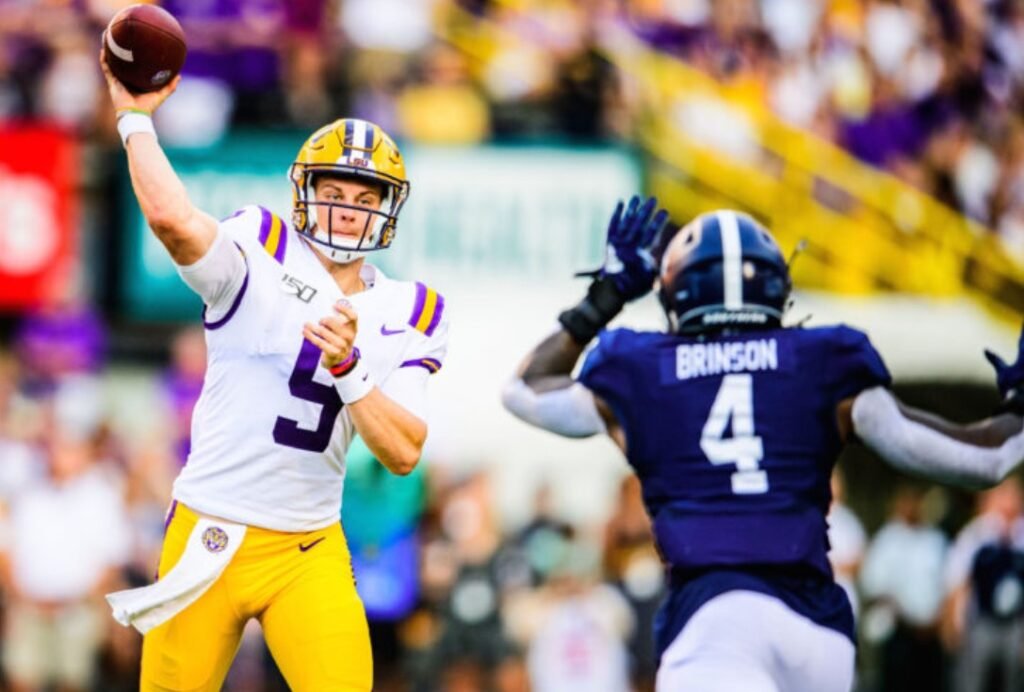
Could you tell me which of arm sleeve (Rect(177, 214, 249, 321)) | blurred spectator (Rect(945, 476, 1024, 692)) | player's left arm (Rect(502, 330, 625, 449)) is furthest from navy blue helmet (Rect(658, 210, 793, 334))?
blurred spectator (Rect(945, 476, 1024, 692))

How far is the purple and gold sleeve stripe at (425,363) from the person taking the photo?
5.03 metres

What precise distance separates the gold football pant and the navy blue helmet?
3.90 feet

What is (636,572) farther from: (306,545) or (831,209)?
(306,545)

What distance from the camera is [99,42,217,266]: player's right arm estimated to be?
14.8 ft

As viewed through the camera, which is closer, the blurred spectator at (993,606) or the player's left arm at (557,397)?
the player's left arm at (557,397)

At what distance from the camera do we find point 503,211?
1218cm

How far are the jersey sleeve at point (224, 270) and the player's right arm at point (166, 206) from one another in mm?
32

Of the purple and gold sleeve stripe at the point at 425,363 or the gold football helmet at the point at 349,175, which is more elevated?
the gold football helmet at the point at 349,175

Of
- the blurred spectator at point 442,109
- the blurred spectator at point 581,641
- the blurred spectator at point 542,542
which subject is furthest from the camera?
the blurred spectator at point 442,109

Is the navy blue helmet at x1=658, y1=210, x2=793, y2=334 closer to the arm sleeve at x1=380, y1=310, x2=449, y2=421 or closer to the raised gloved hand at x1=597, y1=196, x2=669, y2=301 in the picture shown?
the raised gloved hand at x1=597, y1=196, x2=669, y2=301

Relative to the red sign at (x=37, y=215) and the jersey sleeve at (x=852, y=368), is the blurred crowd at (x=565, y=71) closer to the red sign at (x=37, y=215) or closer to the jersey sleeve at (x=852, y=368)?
the red sign at (x=37, y=215)

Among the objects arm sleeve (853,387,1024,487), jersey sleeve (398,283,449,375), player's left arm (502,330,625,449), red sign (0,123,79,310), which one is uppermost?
red sign (0,123,79,310)

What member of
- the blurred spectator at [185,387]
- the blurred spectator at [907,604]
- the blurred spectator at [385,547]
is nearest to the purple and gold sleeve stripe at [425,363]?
the blurred spectator at [185,387]

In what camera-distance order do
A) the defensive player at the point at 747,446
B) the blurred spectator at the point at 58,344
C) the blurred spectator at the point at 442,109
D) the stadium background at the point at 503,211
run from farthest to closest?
the blurred spectator at the point at 442,109 → the blurred spectator at the point at 58,344 → the stadium background at the point at 503,211 → the defensive player at the point at 747,446
